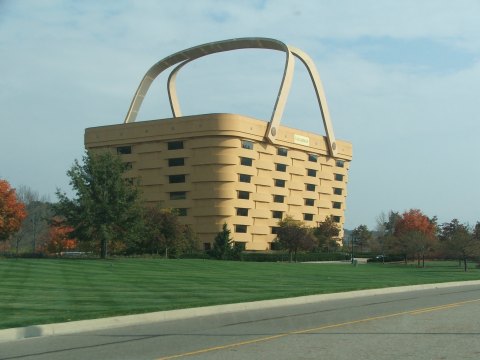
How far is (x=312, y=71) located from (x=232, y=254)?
4676cm

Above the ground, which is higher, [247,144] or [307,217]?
[247,144]

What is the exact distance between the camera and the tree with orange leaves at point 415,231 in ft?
202

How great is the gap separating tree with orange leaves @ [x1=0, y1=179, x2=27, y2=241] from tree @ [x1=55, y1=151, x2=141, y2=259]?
1368 cm

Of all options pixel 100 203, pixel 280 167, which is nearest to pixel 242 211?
pixel 280 167

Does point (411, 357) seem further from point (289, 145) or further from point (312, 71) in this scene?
point (312, 71)

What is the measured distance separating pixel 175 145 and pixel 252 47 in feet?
71.7

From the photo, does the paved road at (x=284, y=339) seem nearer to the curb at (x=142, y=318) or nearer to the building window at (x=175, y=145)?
the curb at (x=142, y=318)

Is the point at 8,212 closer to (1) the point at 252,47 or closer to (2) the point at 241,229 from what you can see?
(2) the point at 241,229

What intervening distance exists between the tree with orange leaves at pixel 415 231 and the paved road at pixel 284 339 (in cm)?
4640

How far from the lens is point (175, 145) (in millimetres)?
95000

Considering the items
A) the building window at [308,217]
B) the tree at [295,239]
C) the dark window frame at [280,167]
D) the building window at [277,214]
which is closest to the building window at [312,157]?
the dark window frame at [280,167]

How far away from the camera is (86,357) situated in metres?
9.73

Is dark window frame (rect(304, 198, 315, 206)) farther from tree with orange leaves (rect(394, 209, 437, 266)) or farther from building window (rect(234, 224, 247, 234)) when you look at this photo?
building window (rect(234, 224, 247, 234))

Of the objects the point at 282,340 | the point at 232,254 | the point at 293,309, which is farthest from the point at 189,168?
the point at 282,340
